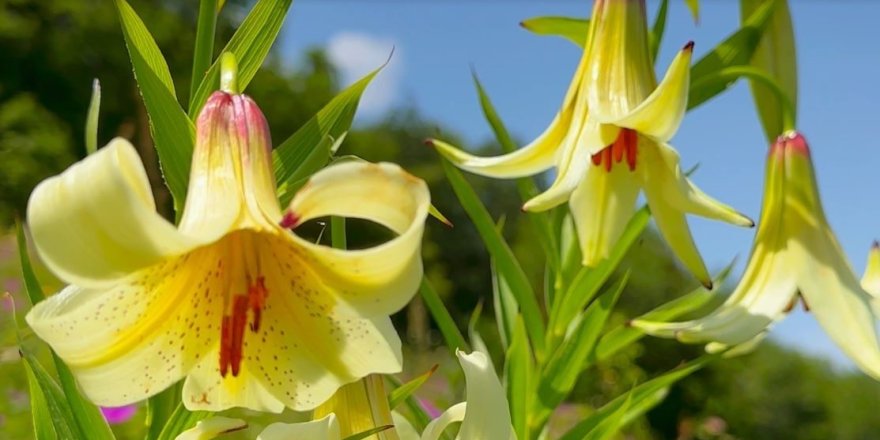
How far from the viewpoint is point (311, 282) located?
0.48m

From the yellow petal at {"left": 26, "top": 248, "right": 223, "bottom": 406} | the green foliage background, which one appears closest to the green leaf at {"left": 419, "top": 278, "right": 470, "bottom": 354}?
the yellow petal at {"left": 26, "top": 248, "right": 223, "bottom": 406}

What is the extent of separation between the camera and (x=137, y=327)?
0.48 meters

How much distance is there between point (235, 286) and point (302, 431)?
0.31 ft

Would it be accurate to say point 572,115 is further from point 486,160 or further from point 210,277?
point 210,277

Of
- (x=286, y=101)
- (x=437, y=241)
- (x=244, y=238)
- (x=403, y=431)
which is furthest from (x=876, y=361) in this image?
(x=437, y=241)

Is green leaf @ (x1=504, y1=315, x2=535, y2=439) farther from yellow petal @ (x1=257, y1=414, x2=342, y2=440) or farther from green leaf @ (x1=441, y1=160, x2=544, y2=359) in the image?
yellow petal @ (x1=257, y1=414, x2=342, y2=440)

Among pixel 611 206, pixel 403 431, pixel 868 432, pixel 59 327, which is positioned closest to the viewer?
pixel 59 327

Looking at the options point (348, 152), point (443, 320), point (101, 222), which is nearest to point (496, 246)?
point (443, 320)

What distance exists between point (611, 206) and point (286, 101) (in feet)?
44.7

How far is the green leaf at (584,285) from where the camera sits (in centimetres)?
79

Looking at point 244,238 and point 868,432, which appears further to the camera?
point 868,432

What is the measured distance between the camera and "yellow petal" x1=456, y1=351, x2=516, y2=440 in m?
0.46

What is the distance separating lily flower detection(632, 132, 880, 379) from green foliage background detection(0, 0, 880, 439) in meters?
4.70

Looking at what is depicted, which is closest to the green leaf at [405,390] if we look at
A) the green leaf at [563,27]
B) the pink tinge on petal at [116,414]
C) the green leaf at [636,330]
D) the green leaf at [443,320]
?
the green leaf at [443,320]
